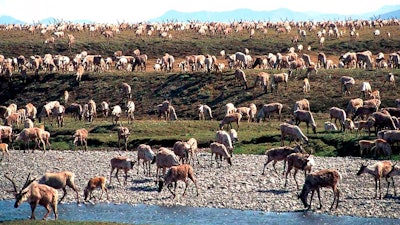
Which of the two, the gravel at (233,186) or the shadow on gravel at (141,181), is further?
the shadow on gravel at (141,181)

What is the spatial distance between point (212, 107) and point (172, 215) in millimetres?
29918

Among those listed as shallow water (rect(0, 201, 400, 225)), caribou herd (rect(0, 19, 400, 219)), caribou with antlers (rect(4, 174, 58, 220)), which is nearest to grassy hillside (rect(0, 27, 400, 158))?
caribou herd (rect(0, 19, 400, 219))

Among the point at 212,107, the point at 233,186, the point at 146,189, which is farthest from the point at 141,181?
the point at 212,107

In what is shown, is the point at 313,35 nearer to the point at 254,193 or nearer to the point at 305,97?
the point at 305,97

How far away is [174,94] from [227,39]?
31206 millimetres

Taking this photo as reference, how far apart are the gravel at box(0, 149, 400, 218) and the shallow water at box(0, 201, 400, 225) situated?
637 mm

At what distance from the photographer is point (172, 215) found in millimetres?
28203

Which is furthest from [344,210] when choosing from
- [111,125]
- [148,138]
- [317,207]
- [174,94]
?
[174,94]

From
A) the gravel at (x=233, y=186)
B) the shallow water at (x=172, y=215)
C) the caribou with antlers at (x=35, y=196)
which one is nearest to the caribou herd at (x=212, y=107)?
the caribou with antlers at (x=35, y=196)

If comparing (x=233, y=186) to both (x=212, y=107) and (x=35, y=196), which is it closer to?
(x=35, y=196)

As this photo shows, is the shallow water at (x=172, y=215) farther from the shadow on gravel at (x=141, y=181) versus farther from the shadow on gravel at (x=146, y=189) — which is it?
the shadow on gravel at (x=141, y=181)

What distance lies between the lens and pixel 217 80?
2461 inches

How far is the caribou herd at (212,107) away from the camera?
101 ft

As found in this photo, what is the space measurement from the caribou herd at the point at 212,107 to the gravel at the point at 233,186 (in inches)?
30.6
